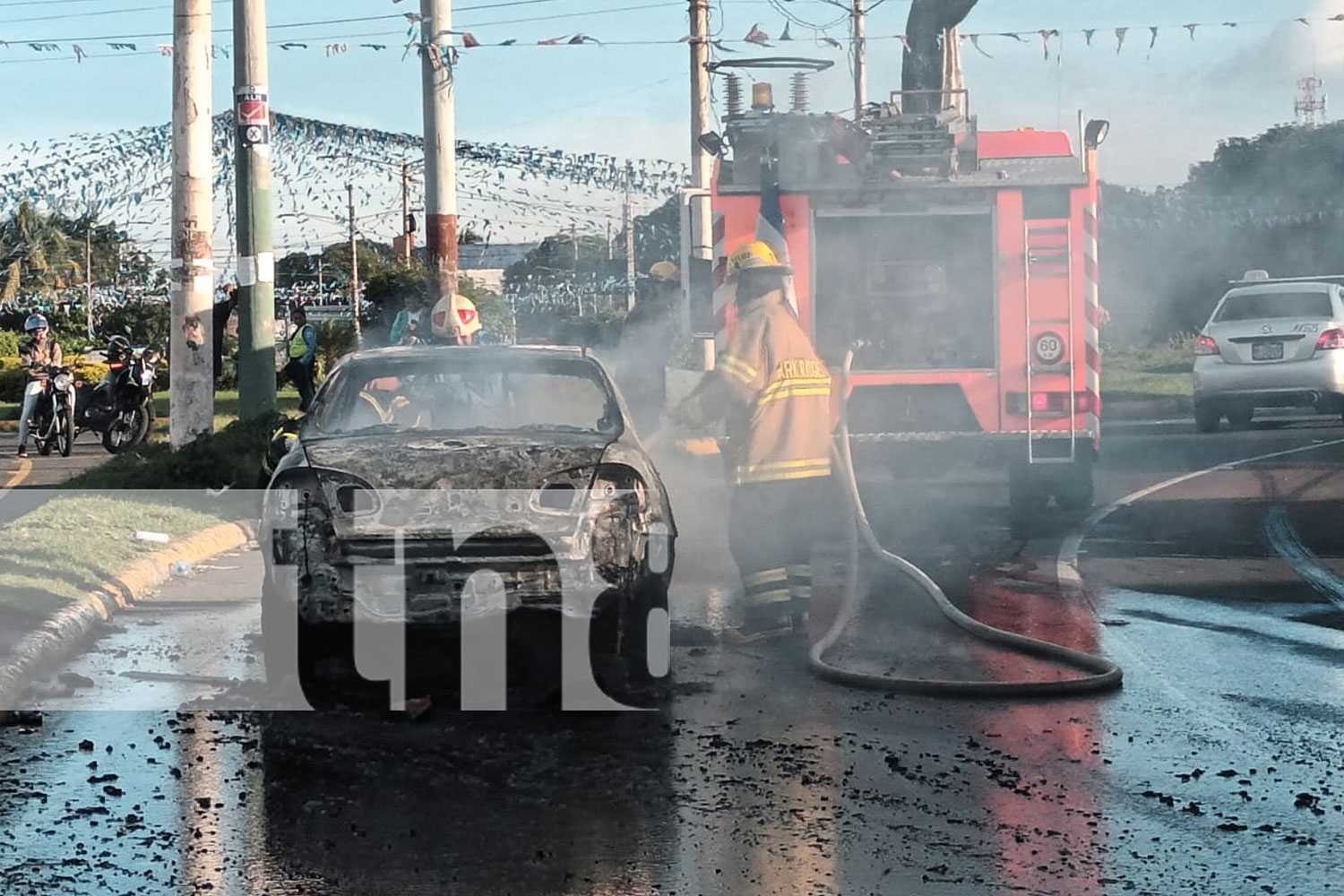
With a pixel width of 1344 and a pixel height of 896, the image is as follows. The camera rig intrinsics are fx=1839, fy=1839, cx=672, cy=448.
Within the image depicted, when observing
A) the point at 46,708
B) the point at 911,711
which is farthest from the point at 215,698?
the point at 911,711

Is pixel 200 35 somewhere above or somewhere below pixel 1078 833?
above

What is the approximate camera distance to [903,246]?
12977 mm

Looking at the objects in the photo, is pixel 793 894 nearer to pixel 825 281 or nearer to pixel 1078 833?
pixel 1078 833

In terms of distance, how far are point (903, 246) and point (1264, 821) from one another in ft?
26.6

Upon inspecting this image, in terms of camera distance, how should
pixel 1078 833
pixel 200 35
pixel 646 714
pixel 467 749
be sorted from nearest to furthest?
pixel 1078 833
pixel 467 749
pixel 646 714
pixel 200 35

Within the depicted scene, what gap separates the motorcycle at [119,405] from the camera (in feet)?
66.0

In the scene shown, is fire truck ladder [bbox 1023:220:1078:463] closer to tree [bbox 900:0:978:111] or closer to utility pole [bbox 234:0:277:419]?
tree [bbox 900:0:978:111]

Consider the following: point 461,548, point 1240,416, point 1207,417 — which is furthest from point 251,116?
point 1240,416

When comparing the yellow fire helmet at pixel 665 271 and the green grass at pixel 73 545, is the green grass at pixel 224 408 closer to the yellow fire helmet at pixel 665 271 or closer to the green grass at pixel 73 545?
the yellow fire helmet at pixel 665 271

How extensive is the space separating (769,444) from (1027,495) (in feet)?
17.4

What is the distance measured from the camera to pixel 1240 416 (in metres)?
20.6

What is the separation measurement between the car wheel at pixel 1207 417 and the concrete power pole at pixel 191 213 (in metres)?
11.2

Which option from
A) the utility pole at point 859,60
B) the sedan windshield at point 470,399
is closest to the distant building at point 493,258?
the utility pole at point 859,60

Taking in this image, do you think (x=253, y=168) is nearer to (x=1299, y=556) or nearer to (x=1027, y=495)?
(x=1027, y=495)
